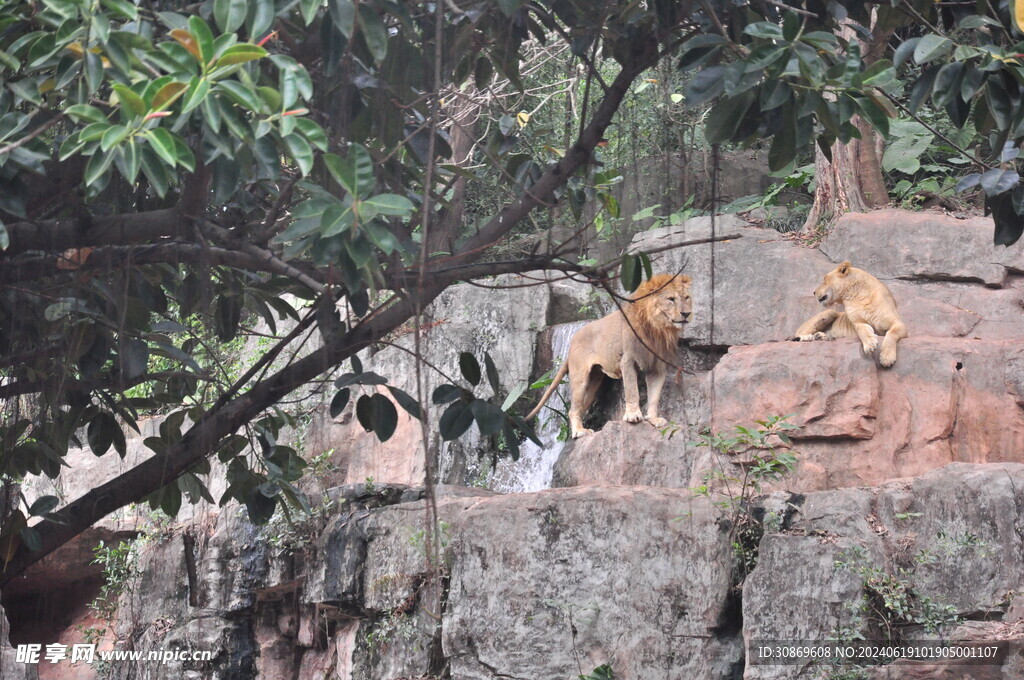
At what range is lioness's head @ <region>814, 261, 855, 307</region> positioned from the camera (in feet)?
28.4

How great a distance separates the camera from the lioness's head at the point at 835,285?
8.66 m

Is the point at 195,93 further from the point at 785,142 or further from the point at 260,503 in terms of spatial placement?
the point at 260,503

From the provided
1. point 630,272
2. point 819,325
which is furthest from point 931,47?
point 819,325

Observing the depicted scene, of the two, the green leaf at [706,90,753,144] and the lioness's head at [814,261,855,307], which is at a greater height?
the lioness's head at [814,261,855,307]

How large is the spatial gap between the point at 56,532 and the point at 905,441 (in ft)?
19.0

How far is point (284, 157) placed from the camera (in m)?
3.69

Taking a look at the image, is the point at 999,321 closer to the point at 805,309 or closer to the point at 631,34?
the point at 805,309

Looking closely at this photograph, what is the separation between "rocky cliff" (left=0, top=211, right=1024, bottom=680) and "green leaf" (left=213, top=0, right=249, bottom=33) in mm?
2350

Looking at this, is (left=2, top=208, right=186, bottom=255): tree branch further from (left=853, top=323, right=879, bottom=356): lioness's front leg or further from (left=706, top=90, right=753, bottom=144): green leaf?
(left=853, top=323, right=879, bottom=356): lioness's front leg

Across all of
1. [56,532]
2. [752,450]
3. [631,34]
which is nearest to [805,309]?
[752,450]

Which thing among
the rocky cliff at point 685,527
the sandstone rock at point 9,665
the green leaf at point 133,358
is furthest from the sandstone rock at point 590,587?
the green leaf at point 133,358

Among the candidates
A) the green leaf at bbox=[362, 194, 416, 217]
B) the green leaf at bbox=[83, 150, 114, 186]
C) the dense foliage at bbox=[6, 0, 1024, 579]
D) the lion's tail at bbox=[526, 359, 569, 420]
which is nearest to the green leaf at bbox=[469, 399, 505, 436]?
the dense foliage at bbox=[6, 0, 1024, 579]

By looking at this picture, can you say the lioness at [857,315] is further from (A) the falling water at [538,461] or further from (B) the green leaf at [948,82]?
(B) the green leaf at [948,82]

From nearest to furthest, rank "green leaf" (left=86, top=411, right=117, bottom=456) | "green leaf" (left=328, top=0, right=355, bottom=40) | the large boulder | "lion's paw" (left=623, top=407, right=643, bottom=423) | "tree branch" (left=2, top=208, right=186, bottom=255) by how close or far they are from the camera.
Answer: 1. "green leaf" (left=328, top=0, right=355, bottom=40)
2. "tree branch" (left=2, top=208, right=186, bottom=255)
3. "green leaf" (left=86, top=411, right=117, bottom=456)
4. "lion's paw" (left=623, top=407, right=643, bottom=423)
5. the large boulder
